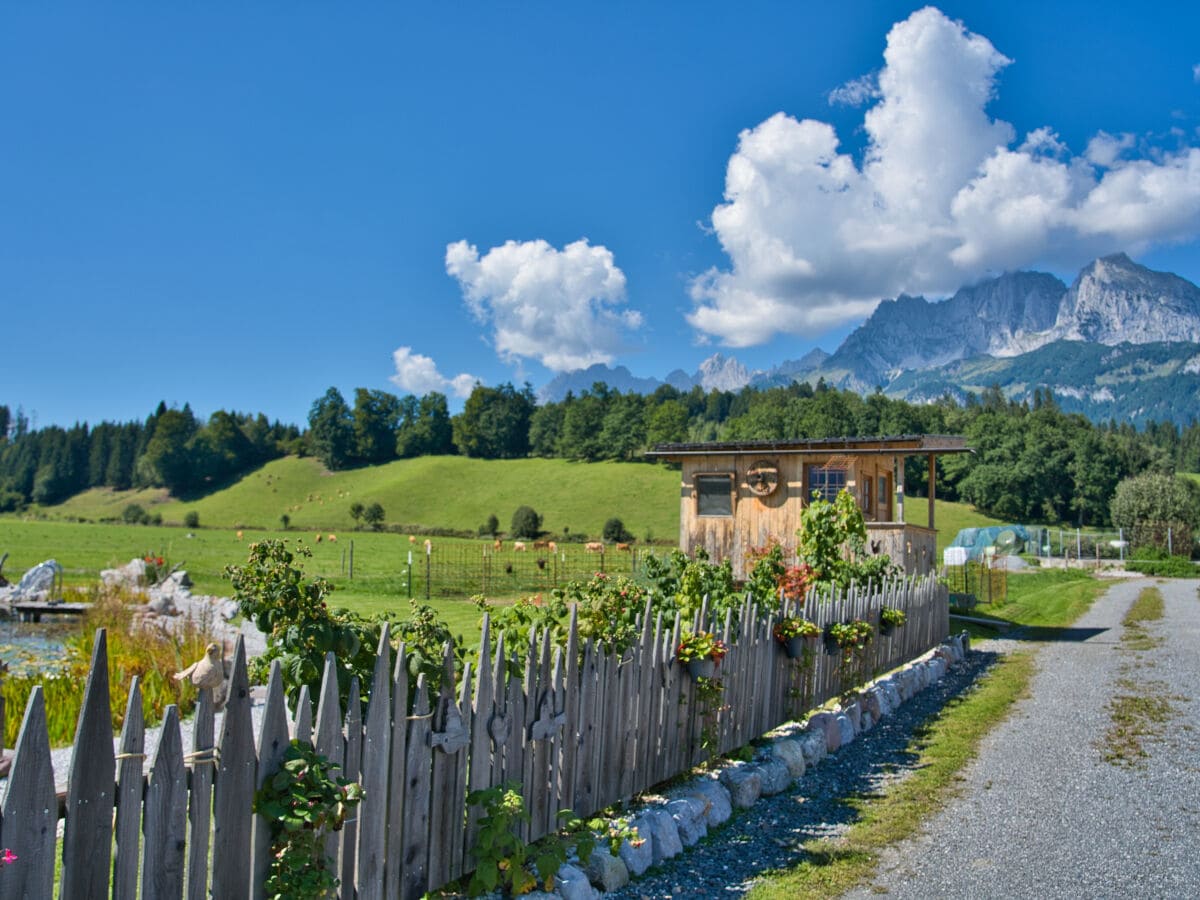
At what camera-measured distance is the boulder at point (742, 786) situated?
571cm

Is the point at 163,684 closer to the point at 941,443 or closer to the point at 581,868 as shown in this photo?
the point at 581,868

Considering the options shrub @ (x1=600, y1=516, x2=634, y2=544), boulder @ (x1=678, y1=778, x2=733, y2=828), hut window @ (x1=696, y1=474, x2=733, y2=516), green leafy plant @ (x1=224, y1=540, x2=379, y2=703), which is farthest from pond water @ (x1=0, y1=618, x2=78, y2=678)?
shrub @ (x1=600, y1=516, x2=634, y2=544)

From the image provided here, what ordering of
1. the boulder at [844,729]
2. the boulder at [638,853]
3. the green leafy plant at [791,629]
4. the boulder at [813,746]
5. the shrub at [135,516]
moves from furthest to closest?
1. the shrub at [135,516]
2. the boulder at [844,729]
3. the green leafy plant at [791,629]
4. the boulder at [813,746]
5. the boulder at [638,853]

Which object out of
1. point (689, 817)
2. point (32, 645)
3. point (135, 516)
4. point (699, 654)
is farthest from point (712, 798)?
point (135, 516)

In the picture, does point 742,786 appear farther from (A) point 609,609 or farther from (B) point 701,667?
(A) point 609,609

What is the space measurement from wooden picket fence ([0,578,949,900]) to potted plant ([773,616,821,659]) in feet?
3.10

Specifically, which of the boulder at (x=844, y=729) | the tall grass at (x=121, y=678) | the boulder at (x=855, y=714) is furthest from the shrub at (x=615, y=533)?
the boulder at (x=844, y=729)

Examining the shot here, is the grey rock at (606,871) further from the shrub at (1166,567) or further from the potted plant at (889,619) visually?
the shrub at (1166,567)

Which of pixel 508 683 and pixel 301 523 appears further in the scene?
pixel 301 523

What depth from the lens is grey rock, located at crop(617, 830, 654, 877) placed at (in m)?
4.43

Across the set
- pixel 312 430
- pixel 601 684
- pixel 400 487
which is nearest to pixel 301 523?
pixel 400 487

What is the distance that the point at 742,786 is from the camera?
5.74m

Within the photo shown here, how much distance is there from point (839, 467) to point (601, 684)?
15048mm

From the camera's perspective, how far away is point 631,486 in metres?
73.1
